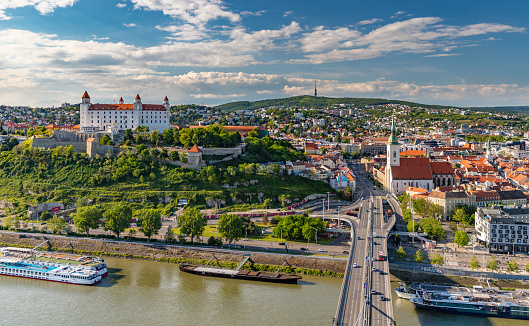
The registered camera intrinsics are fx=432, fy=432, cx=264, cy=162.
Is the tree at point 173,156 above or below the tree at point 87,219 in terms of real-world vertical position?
above

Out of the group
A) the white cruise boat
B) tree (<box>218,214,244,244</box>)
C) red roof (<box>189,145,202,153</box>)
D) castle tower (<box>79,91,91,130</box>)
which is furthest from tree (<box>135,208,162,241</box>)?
castle tower (<box>79,91,91,130</box>)

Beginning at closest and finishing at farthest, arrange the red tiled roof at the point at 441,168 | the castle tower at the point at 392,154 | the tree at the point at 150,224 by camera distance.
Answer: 1. the tree at the point at 150,224
2. the castle tower at the point at 392,154
3. the red tiled roof at the point at 441,168

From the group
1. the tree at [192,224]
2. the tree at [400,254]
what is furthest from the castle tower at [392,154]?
the tree at [192,224]

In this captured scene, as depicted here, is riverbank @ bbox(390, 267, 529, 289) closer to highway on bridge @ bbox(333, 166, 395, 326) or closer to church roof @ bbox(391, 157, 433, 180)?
highway on bridge @ bbox(333, 166, 395, 326)

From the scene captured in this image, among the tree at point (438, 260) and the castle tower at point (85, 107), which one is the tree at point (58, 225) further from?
the tree at point (438, 260)

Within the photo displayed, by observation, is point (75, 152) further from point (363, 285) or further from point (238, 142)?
point (363, 285)

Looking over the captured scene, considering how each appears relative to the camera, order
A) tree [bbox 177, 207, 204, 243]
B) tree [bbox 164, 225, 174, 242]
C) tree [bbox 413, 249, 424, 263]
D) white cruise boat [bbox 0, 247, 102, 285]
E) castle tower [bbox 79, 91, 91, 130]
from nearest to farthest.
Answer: white cruise boat [bbox 0, 247, 102, 285] < tree [bbox 413, 249, 424, 263] < tree [bbox 177, 207, 204, 243] < tree [bbox 164, 225, 174, 242] < castle tower [bbox 79, 91, 91, 130]

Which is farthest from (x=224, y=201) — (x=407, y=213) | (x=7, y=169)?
(x=7, y=169)

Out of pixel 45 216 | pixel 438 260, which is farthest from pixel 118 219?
pixel 438 260
